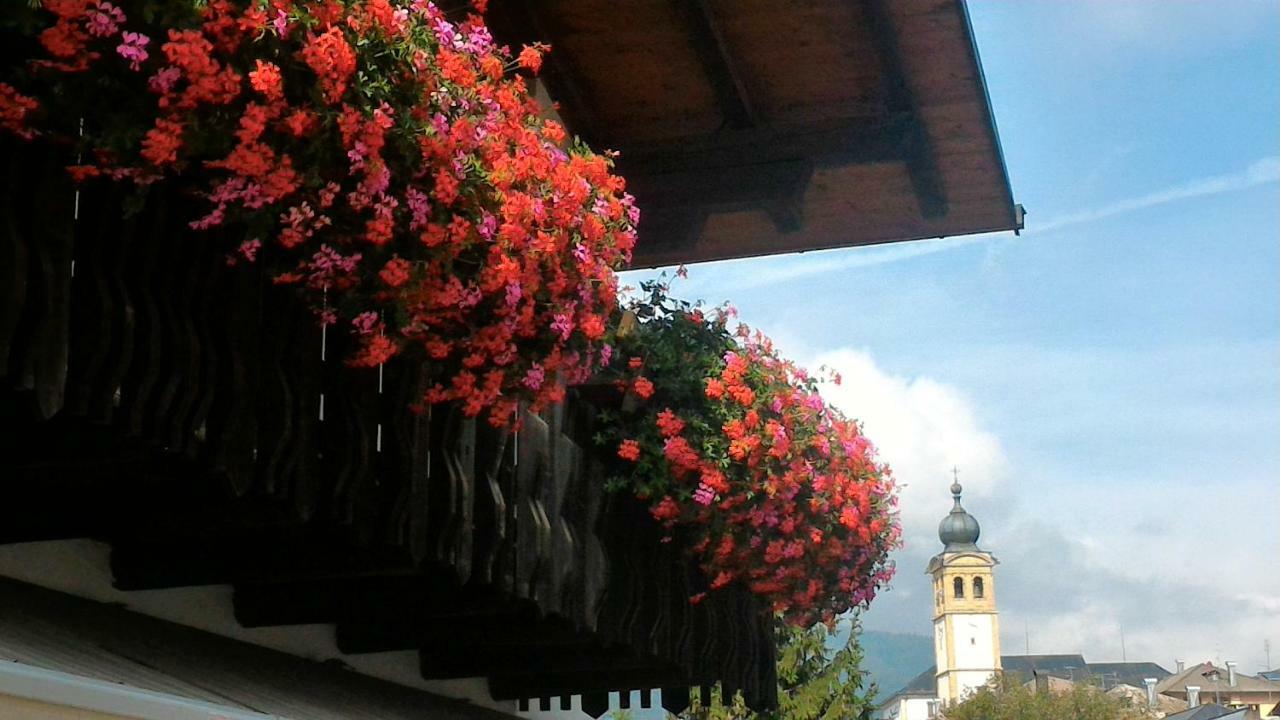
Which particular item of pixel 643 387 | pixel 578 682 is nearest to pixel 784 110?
pixel 643 387

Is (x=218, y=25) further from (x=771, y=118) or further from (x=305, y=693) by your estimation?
(x=771, y=118)

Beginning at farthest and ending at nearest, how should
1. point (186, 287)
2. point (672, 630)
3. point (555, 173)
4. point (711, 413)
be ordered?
point (672, 630) < point (711, 413) < point (555, 173) < point (186, 287)

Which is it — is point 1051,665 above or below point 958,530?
below

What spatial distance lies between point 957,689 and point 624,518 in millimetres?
156865

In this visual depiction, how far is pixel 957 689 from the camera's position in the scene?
160 meters

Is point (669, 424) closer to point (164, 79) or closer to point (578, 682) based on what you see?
point (578, 682)

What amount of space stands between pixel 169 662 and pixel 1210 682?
130 metres

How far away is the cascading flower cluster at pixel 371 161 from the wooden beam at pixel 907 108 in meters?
3.10

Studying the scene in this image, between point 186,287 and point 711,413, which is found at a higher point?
point 711,413

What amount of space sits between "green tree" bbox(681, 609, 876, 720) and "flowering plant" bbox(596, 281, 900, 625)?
13.1 meters

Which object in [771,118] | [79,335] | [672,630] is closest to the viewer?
[79,335]

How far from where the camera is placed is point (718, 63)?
10109mm

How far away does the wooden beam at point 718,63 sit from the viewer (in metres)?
9.62

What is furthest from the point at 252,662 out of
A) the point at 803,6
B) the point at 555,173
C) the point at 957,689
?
the point at 957,689
